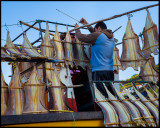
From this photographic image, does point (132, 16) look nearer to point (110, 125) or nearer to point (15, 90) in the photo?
point (110, 125)

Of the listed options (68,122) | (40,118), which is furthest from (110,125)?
(40,118)

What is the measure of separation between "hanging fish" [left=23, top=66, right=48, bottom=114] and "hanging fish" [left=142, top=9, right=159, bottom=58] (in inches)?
158

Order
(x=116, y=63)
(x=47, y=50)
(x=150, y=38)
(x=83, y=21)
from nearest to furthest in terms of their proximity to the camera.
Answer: (x=47, y=50), (x=150, y=38), (x=83, y=21), (x=116, y=63)

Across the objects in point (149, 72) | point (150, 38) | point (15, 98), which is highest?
point (150, 38)

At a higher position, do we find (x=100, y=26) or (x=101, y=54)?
(x=100, y=26)

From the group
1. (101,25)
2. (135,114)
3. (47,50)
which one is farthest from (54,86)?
(101,25)

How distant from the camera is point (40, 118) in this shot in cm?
680

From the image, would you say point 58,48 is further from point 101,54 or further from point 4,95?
point 4,95

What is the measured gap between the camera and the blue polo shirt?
352 inches

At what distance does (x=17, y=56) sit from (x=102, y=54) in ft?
9.41

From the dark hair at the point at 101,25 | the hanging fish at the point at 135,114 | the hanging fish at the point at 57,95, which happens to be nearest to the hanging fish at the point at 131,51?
the dark hair at the point at 101,25

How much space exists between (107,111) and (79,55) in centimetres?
256

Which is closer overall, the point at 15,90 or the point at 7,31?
the point at 15,90

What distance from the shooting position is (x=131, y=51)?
32.9 feet
